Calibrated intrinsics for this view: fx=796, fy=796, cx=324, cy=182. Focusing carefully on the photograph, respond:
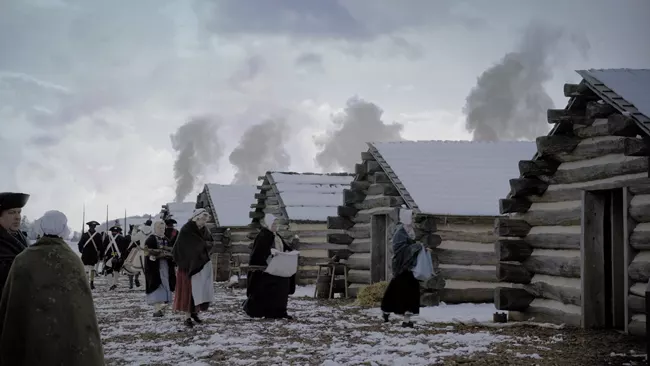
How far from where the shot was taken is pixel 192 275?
45.5 ft

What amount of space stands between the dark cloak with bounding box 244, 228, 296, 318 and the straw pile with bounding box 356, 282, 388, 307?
9.58 ft

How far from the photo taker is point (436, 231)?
17.8 metres

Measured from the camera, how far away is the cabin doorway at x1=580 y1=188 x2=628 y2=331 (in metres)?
12.1

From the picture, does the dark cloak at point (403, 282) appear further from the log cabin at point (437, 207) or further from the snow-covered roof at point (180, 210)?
the snow-covered roof at point (180, 210)

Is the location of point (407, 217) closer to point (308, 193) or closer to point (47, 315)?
point (47, 315)

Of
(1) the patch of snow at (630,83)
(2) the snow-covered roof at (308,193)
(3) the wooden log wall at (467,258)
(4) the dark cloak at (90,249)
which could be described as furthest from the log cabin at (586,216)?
(4) the dark cloak at (90,249)

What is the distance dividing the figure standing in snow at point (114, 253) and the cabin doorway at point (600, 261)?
52.9ft

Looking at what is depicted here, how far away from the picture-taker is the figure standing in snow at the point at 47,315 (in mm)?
5438

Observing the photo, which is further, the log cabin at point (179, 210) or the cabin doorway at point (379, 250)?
the log cabin at point (179, 210)

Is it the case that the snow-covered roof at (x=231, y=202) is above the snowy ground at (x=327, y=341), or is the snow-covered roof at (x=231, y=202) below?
above

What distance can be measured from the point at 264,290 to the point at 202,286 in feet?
5.56

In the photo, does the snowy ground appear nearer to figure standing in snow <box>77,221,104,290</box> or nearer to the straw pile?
the straw pile

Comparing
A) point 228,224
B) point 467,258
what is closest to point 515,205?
point 467,258

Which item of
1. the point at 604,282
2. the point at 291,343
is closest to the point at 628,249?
the point at 604,282
